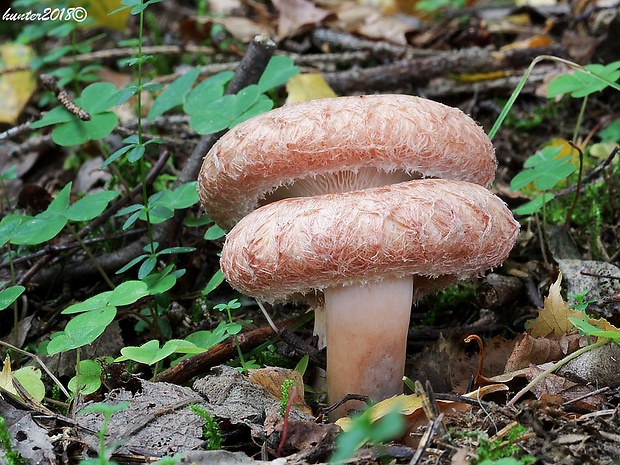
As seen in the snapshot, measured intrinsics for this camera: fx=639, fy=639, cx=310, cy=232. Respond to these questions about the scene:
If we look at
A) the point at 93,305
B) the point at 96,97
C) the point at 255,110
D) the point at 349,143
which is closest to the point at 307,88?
the point at 255,110

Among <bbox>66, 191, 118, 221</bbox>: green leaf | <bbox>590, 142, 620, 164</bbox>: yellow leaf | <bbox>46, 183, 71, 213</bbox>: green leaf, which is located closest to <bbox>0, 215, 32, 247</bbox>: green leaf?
<bbox>46, 183, 71, 213</bbox>: green leaf

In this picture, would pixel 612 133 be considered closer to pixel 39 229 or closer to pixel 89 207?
pixel 89 207

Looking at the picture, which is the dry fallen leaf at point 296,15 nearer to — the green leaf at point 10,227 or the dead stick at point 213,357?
the green leaf at point 10,227

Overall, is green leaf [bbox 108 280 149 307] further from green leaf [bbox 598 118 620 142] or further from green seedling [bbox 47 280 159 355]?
green leaf [bbox 598 118 620 142]

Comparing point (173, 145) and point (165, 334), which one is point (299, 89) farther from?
point (165, 334)

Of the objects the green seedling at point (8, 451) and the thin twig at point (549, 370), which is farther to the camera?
the thin twig at point (549, 370)

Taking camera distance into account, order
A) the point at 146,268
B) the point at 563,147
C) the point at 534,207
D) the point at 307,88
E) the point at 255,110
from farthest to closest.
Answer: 1. the point at 307,88
2. the point at 563,147
3. the point at 534,207
4. the point at 255,110
5. the point at 146,268

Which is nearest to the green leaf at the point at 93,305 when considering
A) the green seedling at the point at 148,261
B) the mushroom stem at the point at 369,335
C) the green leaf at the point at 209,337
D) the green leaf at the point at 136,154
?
the green seedling at the point at 148,261
